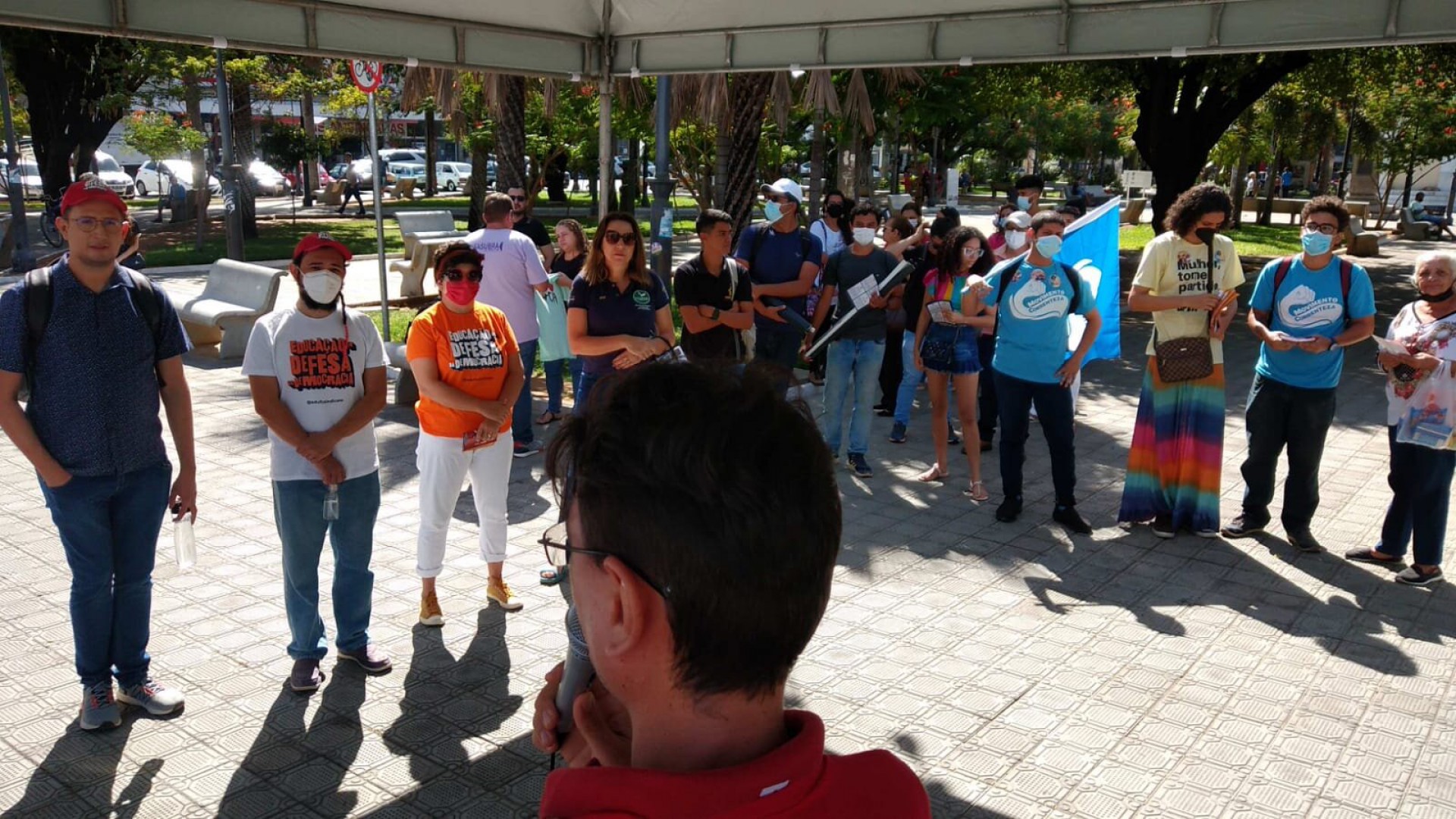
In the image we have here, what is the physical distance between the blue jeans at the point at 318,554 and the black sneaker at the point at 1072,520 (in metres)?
4.14

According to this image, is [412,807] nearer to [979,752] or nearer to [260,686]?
[260,686]

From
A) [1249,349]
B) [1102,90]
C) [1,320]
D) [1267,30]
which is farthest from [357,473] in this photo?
[1102,90]

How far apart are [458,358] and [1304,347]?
4.51 meters

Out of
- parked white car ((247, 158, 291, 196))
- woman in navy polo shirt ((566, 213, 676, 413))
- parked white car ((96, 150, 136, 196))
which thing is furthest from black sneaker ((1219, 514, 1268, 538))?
parked white car ((247, 158, 291, 196))

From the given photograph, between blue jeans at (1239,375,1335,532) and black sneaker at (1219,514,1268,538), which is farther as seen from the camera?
black sneaker at (1219,514,1268,538)

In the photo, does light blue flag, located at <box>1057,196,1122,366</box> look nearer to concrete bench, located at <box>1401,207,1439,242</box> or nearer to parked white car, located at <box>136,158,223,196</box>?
concrete bench, located at <box>1401,207,1439,242</box>

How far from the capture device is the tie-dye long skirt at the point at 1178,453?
624cm

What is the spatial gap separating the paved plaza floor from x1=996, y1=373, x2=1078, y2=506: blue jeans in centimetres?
29

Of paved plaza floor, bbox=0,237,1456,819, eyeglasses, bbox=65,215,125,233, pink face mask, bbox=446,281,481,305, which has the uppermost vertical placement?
eyeglasses, bbox=65,215,125,233

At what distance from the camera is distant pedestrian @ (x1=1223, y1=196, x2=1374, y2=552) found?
5.94m

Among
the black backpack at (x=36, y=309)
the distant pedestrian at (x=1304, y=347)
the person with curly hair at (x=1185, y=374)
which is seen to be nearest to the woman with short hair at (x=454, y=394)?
the black backpack at (x=36, y=309)

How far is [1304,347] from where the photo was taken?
234 inches

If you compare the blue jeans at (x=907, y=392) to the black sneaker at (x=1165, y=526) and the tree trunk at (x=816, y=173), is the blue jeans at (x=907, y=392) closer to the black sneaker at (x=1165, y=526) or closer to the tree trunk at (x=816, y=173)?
the black sneaker at (x=1165, y=526)

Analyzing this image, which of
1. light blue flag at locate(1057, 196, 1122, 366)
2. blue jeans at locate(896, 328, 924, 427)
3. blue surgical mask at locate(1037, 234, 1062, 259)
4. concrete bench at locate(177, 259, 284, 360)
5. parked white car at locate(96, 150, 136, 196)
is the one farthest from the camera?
parked white car at locate(96, 150, 136, 196)
